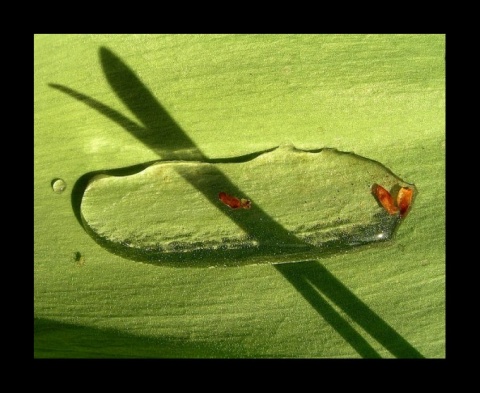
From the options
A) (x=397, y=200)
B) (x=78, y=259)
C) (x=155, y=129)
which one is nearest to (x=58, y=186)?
(x=78, y=259)

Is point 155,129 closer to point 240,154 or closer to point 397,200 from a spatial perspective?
point 240,154

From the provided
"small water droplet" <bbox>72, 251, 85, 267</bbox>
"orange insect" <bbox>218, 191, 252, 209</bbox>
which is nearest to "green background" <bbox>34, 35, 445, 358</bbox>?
"small water droplet" <bbox>72, 251, 85, 267</bbox>

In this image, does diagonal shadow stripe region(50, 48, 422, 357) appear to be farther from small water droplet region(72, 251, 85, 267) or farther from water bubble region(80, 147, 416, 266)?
small water droplet region(72, 251, 85, 267)

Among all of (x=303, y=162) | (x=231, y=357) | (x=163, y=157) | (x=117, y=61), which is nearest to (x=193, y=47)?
(x=117, y=61)


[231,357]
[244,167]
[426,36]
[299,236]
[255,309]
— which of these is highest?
[426,36]

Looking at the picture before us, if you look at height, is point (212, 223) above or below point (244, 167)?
below

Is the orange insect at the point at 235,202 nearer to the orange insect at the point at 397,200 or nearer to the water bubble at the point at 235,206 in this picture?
the water bubble at the point at 235,206

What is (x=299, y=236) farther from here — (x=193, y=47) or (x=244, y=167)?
(x=193, y=47)
